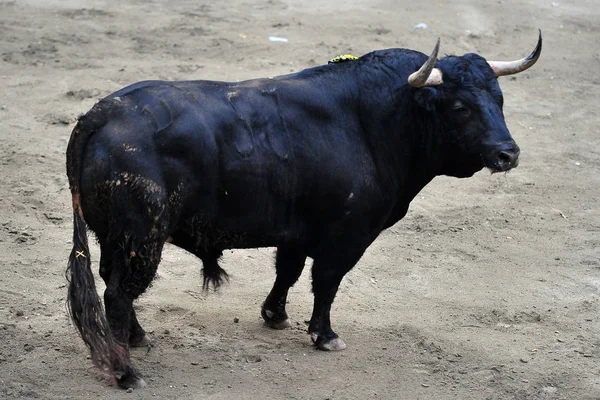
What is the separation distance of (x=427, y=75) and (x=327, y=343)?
6.40ft

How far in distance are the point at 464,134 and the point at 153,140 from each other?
2.07m

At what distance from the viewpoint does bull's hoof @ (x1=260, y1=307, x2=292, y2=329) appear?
6465mm

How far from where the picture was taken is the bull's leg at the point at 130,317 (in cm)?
541

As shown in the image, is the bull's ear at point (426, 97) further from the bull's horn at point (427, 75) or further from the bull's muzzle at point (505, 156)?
the bull's muzzle at point (505, 156)

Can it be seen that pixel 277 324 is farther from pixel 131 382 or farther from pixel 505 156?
pixel 505 156

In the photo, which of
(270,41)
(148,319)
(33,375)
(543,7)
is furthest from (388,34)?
(33,375)

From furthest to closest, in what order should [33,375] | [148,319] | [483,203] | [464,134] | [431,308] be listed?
[483,203], [431,308], [148,319], [464,134], [33,375]

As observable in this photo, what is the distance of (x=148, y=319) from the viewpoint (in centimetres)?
641

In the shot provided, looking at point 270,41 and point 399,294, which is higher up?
point 270,41

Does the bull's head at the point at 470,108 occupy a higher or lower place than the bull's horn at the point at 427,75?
lower

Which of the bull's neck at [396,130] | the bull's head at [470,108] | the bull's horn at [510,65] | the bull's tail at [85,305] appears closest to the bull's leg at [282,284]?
the bull's neck at [396,130]

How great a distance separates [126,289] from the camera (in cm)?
539

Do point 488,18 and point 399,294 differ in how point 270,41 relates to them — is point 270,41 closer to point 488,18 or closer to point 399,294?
point 488,18

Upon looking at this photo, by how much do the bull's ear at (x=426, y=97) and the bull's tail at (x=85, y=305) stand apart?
7.47 ft
